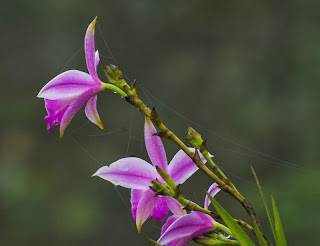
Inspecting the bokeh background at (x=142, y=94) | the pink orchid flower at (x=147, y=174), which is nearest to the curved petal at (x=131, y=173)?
the pink orchid flower at (x=147, y=174)

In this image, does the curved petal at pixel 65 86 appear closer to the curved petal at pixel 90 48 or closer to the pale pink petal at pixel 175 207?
the curved petal at pixel 90 48

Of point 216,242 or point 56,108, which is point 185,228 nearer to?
point 216,242

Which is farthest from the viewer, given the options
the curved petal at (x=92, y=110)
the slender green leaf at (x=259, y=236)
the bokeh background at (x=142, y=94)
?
the bokeh background at (x=142, y=94)

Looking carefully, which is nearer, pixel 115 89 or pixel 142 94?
pixel 115 89

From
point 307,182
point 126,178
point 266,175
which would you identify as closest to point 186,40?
point 266,175

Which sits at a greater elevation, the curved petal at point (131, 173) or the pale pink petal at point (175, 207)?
the curved petal at point (131, 173)

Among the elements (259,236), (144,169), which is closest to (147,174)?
(144,169)
